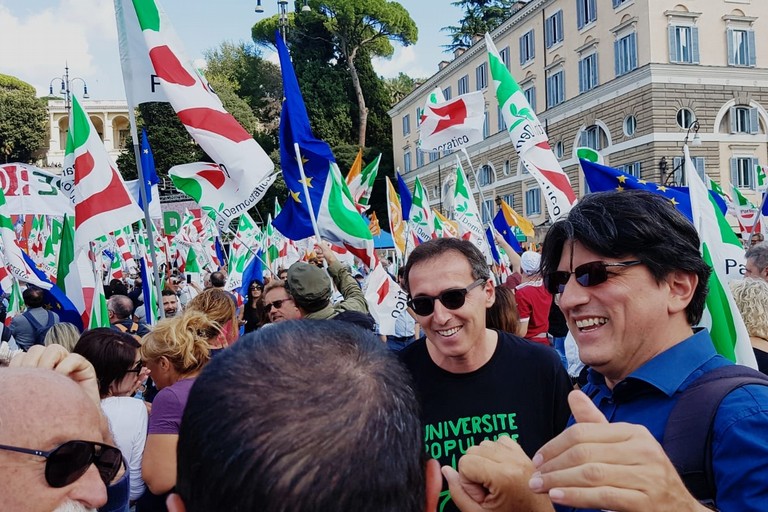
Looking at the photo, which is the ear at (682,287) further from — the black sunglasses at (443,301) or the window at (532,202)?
the window at (532,202)

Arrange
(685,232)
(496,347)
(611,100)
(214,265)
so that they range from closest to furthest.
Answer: (685,232) < (496,347) < (214,265) < (611,100)

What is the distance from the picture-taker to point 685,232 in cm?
172

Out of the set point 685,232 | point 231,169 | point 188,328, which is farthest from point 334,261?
point 685,232

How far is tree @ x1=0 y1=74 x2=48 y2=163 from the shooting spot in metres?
62.4

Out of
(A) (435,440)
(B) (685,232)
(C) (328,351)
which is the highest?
(B) (685,232)

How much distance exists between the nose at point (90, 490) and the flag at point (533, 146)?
524 centimetres

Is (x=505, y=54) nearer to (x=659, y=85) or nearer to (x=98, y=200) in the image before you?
(x=659, y=85)

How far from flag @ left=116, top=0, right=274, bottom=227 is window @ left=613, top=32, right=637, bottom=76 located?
29410mm

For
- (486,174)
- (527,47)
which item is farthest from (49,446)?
(486,174)

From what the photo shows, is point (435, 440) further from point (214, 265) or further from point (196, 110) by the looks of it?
point (214, 265)

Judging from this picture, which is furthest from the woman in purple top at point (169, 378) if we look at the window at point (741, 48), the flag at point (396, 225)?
the window at point (741, 48)

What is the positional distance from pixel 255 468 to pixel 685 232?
130cm

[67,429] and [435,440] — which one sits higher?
[67,429]

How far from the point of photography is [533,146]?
689cm
